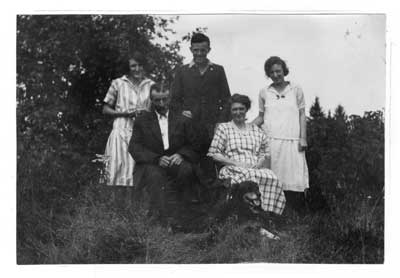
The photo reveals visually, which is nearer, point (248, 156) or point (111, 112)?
point (248, 156)

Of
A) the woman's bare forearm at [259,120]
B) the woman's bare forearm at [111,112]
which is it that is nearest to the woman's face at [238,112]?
the woman's bare forearm at [259,120]

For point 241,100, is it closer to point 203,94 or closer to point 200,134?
point 203,94

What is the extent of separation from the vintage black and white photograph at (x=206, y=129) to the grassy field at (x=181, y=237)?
2 centimetres

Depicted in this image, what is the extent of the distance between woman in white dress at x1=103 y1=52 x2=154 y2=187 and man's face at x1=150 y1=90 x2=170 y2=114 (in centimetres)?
7

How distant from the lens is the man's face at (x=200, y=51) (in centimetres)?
936

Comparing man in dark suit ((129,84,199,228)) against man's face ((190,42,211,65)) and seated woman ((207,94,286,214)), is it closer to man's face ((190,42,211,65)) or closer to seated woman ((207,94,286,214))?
seated woman ((207,94,286,214))

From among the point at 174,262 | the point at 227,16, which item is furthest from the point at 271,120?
the point at 174,262

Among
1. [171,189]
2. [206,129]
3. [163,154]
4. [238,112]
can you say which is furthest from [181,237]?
[238,112]

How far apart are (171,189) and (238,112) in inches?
45.5

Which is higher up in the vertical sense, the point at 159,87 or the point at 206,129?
the point at 159,87

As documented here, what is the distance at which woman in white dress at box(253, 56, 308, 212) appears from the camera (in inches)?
Answer: 369

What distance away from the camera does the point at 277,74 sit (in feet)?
30.8

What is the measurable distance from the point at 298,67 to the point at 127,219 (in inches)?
102

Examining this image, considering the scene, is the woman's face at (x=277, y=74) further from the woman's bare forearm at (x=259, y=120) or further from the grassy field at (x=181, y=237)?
the grassy field at (x=181, y=237)
